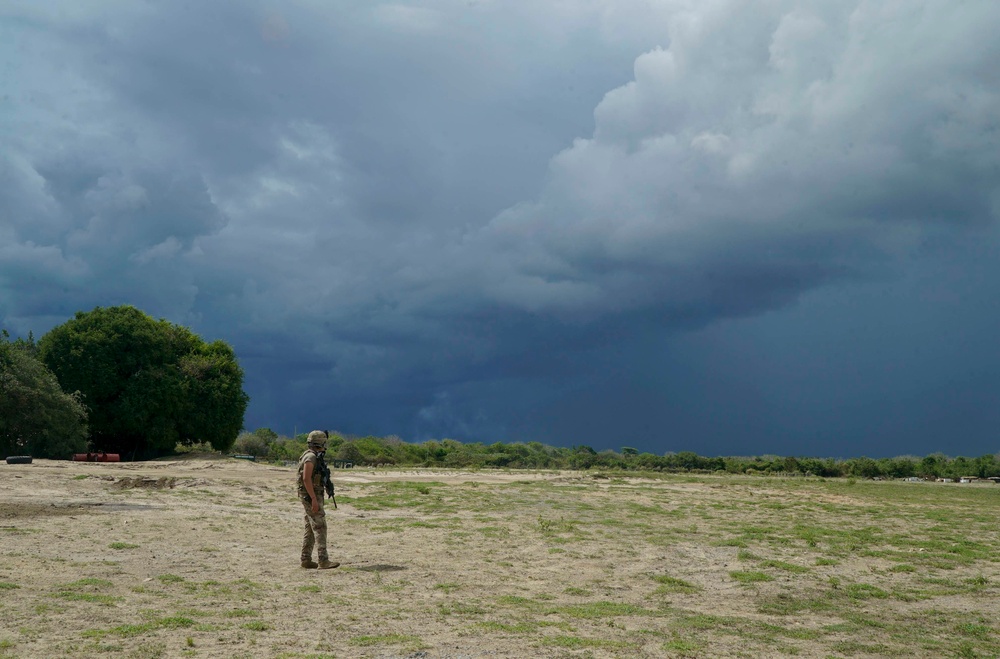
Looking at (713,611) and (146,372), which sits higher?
(146,372)

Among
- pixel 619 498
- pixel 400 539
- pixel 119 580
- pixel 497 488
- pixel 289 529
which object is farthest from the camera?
pixel 497 488

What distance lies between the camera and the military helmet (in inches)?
581

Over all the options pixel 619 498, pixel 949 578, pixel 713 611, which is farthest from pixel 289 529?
pixel 619 498

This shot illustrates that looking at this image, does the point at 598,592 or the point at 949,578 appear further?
the point at 949,578

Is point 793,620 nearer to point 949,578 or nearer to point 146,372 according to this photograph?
point 949,578

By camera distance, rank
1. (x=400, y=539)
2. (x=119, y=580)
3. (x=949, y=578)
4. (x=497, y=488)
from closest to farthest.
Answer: (x=119, y=580), (x=949, y=578), (x=400, y=539), (x=497, y=488)

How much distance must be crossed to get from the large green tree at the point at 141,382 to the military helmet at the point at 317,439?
44.1 m

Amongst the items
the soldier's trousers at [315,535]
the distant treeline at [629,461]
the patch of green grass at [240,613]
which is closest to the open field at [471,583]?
the patch of green grass at [240,613]

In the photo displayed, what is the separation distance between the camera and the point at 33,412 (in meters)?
45.9

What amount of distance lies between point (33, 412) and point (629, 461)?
207 feet

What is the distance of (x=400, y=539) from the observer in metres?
18.3

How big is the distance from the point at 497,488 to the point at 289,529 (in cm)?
1943

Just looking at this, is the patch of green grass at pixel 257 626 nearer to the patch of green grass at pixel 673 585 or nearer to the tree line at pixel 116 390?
the patch of green grass at pixel 673 585

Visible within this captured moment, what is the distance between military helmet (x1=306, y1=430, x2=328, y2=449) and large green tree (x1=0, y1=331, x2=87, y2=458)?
38809mm
